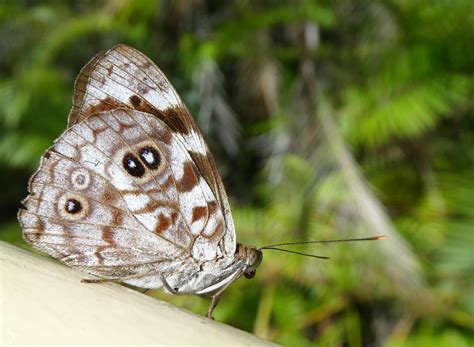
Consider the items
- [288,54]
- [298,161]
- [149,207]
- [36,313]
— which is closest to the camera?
[36,313]

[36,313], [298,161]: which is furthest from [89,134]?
[298,161]

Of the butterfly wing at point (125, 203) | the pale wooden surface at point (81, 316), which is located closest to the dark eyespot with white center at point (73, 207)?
the butterfly wing at point (125, 203)

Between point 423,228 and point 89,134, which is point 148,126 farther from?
point 423,228

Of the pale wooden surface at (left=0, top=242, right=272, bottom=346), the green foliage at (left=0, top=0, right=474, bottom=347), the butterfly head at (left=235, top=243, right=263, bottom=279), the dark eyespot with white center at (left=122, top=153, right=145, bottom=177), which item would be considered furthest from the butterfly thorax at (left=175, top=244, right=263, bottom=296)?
the green foliage at (left=0, top=0, right=474, bottom=347)

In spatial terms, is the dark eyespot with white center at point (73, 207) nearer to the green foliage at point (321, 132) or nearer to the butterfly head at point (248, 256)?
the butterfly head at point (248, 256)

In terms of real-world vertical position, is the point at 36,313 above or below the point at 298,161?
below

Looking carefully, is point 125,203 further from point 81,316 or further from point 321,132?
point 321,132

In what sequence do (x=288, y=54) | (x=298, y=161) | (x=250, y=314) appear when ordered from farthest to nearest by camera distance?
(x=288, y=54) < (x=298, y=161) < (x=250, y=314)
